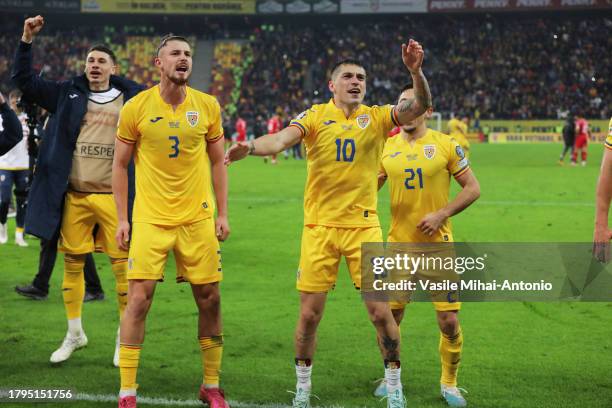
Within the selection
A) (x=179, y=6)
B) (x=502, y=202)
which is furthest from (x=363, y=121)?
(x=179, y=6)

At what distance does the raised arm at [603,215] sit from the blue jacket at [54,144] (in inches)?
139

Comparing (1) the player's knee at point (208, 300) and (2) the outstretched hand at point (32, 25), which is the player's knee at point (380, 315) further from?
(2) the outstretched hand at point (32, 25)

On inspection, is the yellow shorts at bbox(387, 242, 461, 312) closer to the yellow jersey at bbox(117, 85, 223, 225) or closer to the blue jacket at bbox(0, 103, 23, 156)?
the yellow jersey at bbox(117, 85, 223, 225)

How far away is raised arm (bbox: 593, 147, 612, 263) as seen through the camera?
4.40 meters

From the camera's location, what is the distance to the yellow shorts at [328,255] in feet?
17.7

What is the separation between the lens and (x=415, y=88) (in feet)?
16.7

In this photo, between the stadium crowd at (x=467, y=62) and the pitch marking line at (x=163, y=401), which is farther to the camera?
the stadium crowd at (x=467, y=62)

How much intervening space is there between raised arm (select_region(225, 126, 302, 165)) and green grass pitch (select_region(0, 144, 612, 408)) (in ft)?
5.78

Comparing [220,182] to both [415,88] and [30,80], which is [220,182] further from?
[30,80]

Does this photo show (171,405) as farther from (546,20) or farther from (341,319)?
(546,20)

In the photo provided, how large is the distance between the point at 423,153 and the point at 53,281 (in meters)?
5.79

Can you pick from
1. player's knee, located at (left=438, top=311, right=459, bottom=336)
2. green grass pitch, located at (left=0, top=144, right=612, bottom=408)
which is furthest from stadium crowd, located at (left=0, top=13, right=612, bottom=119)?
player's knee, located at (left=438, top=311, right=459, bottom=336)

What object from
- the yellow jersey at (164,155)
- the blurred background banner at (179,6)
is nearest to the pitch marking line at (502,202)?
the yellow jersey at (164,155)

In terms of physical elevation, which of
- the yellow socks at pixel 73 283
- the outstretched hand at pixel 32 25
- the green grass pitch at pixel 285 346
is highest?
the outstretched hand at pixel 32 25
